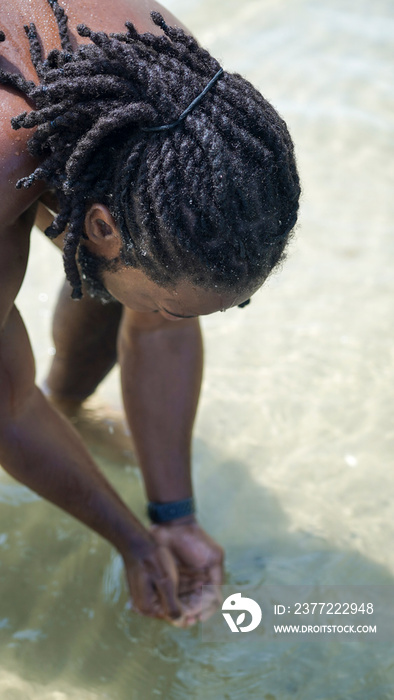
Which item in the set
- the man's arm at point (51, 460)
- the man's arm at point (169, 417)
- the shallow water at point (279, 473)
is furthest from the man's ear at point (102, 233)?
the man's arm at point (169, 417)

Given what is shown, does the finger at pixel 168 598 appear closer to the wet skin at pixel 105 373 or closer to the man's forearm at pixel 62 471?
the wet skin at pixel 105 373

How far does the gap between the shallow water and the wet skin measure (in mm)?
176

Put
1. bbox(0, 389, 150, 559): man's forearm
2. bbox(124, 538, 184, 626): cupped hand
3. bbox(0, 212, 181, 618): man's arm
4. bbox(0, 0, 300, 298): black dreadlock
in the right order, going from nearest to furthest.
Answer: bbox(0, 0, 300, 298): black dreadlock
bbox(0, 212, 181, 618): man's arm
bbox(0, 389, 150, 559): man's forearm
bbox(124, 538, 184, 626): cupped hand

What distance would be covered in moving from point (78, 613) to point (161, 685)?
0.32 m

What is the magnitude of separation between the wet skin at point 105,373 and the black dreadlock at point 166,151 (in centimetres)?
5

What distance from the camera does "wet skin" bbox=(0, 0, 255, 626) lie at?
1626 millimetres

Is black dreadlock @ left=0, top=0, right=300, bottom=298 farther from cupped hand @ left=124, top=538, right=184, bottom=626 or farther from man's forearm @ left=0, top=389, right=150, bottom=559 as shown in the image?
cupped hand @ left=124, top=538, right=184, bottom=626

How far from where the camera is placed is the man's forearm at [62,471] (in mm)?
1931

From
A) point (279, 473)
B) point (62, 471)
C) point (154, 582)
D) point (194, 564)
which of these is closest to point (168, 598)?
point (154, 582)

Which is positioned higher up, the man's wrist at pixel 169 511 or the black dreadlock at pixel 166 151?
the black dreadlock at pixel 166 151

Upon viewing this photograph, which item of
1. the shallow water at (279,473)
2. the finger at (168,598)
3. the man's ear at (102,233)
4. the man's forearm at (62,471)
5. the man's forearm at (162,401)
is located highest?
the man's ear at (102,233)

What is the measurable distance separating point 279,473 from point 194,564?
0.55 m

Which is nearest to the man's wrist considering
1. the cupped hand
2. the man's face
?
the cupped hand

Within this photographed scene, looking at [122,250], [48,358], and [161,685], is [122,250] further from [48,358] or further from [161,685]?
[48,358]
